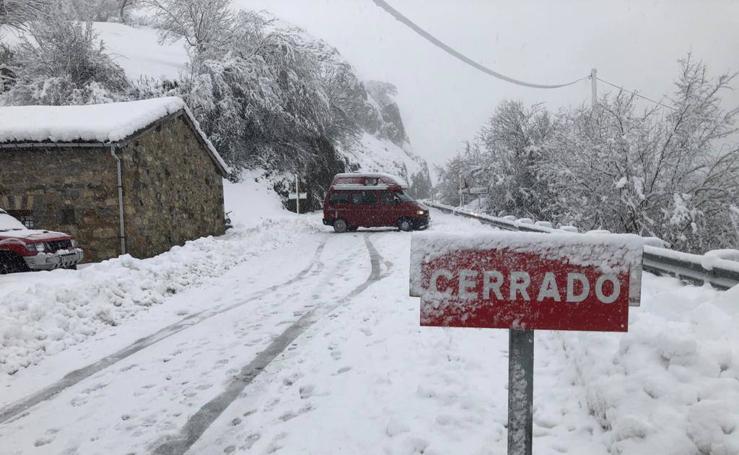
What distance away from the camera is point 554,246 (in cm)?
199

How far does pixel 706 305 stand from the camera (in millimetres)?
3789

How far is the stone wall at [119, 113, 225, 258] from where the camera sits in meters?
12.8

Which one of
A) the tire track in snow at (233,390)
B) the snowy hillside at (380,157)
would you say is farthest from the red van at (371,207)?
the snowy hillside at (380,157)

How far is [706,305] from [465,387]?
80.8 inches

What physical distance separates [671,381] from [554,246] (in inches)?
71.2

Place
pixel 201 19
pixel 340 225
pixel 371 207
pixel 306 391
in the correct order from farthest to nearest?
1. pixel 201 19
2. pixel 340 225
3. pixel 371 207
4. pixel 306 391

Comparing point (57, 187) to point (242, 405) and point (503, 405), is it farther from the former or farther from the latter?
point (503, 405)

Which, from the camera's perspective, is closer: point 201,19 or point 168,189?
point 168,189

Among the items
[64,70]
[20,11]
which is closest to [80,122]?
[64,70]

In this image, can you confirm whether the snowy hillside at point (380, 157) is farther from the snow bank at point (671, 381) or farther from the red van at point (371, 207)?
the snow bank at point (671, 381)

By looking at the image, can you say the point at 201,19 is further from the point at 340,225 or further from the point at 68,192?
the point at 68,192

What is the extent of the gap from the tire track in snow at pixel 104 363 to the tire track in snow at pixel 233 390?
149 centimetres

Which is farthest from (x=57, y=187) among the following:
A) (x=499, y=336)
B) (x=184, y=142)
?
(x=499, y=336)

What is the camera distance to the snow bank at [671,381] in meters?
2.63
